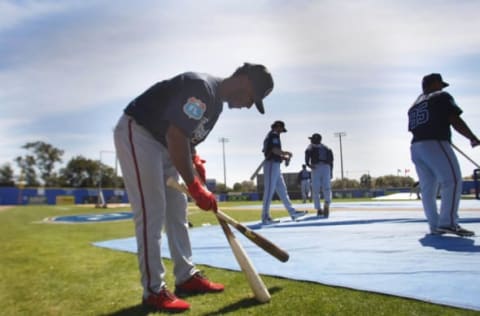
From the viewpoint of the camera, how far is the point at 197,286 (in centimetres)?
288

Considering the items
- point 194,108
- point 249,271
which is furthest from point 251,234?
point 194,108

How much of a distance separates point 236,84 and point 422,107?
320cm

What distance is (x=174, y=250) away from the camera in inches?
119

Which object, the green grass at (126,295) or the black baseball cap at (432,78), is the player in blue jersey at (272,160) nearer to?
the black baseball cap at (432,78)

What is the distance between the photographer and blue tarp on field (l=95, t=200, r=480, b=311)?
251 centimetres

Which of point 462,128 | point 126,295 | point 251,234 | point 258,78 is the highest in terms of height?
point 258,78

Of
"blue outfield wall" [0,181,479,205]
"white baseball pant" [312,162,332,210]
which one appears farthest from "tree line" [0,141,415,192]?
"white baseball pant" [312,162,332,210]

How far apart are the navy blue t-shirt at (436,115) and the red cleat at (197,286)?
3383 millimetres

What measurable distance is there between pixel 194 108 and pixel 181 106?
84 millimetres

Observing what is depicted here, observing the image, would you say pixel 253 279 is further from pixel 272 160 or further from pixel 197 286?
pixel 272 160

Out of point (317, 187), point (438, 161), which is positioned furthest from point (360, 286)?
point (317, 187)

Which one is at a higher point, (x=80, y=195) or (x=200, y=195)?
(x=200, y=195)

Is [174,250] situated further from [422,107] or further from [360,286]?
[422,107]

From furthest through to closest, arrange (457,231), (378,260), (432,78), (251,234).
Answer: (432,78), (457,231), (378,260), (251,234)
